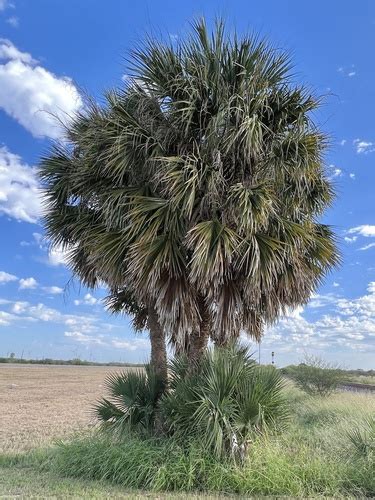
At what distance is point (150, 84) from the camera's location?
9.83m

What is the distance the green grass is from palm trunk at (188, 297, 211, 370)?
1732 millimetres

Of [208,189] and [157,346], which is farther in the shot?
[157,346]

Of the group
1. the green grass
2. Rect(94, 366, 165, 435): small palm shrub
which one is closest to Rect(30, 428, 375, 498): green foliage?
the green grass

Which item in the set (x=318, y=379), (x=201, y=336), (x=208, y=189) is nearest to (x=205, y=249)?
(x=208, y=189)

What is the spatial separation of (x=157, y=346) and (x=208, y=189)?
3.94 m

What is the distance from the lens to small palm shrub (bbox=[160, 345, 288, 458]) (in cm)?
780

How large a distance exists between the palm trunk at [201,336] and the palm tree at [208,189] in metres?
0.02

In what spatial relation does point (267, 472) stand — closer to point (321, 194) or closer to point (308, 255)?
point (308, 255)

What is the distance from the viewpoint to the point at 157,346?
10992mm

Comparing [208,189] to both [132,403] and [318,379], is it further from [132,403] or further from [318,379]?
[318,379]

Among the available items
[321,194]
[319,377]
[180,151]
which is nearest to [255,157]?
[180,151]

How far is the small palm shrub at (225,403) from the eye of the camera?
7.80 meters

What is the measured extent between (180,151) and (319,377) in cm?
1829

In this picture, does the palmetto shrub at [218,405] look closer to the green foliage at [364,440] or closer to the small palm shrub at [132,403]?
the small palm shrub at [132,403]
